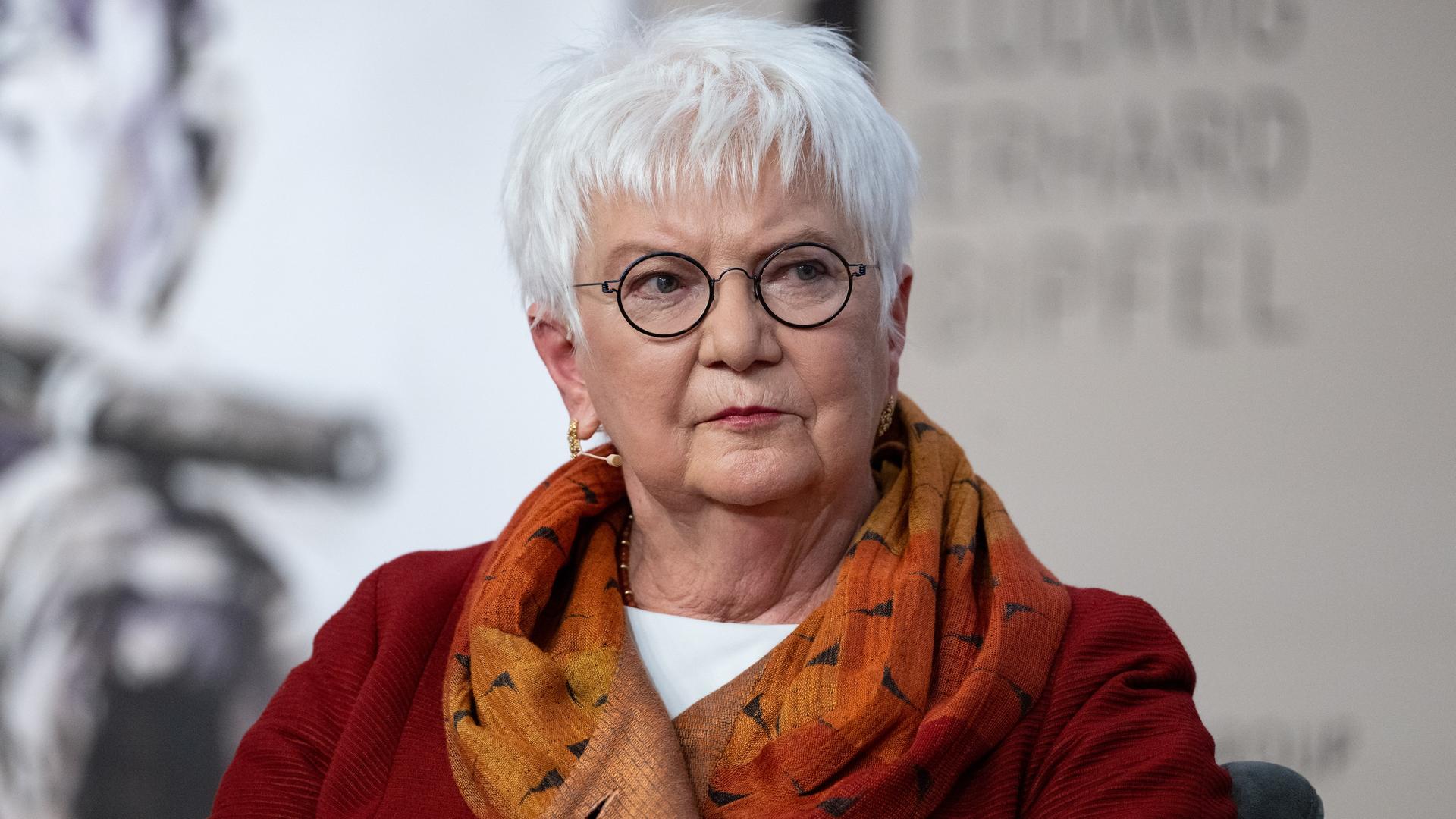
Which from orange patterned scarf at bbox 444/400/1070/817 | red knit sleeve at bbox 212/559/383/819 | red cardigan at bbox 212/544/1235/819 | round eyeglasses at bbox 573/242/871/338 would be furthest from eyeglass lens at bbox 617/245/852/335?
red knit sleeve at bbox 212/559/383/819

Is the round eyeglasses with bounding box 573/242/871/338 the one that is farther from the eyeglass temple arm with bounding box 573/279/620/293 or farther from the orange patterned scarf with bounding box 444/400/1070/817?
the orange patterned scarf with bounding box 444/400/1070/817

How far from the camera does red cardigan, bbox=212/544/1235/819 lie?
1424mm

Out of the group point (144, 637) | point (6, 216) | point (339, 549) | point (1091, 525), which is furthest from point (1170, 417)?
point (6, 216)

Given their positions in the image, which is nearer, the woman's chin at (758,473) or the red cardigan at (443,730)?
the red cardigan at (443,730)

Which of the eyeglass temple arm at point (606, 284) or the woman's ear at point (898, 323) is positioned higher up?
the eyeglass temple arm at point (606, 284)

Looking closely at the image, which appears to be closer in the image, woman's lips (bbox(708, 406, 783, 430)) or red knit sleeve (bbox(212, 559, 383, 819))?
woman's lips (bbox(708, 406, 783, 430))

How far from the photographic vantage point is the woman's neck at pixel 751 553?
5.40 ft

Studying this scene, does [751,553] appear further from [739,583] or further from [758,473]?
[758,473]

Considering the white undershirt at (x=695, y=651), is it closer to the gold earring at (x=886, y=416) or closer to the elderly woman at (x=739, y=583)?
the elderly woman at (x=739, y=583)

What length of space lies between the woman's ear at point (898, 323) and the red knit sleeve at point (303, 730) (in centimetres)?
74

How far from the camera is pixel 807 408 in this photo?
1.56 meters

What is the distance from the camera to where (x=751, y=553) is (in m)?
1.66

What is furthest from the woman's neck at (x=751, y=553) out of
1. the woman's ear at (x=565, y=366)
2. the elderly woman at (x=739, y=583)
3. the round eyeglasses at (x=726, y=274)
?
the round eyeglasses at (x=726, y=274)

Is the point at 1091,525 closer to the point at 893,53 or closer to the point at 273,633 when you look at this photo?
the point at 893,53
